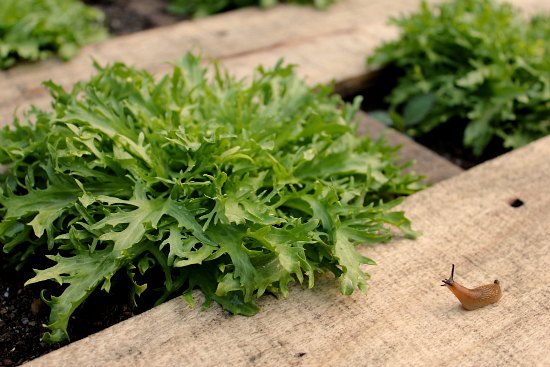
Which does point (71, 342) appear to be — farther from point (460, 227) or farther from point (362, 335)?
point (460, 227)

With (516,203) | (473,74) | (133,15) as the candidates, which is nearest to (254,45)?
(133,15)

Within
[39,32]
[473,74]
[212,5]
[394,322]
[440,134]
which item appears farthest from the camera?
[212,5]

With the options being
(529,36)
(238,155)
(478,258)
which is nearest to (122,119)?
(238,155)

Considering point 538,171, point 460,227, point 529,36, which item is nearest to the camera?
point 460,227

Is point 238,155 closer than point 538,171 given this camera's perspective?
Yes

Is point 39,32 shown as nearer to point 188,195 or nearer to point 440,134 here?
point 188,195

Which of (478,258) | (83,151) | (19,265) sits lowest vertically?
(478,258)
